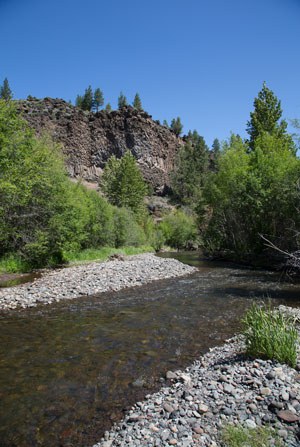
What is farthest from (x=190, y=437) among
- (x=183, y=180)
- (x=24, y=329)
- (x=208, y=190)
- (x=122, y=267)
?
(x=183, y=180)

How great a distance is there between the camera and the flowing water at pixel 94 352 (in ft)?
16.8

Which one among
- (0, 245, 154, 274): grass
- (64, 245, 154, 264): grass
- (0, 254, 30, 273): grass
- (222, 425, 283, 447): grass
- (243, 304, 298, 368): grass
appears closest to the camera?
(222, 425, 283, 447): grass

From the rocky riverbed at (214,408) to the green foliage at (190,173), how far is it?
247 ft

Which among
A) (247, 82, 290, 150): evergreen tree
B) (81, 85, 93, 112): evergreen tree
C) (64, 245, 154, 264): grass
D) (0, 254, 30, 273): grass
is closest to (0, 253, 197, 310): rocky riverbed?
(0, 254, 30, 273): grass

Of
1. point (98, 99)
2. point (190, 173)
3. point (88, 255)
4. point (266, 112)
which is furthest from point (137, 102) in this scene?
point (88, 255)

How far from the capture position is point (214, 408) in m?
4.94

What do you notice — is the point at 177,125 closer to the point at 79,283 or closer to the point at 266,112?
the point at 266,112

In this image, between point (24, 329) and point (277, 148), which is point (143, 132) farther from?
point (24, 329)

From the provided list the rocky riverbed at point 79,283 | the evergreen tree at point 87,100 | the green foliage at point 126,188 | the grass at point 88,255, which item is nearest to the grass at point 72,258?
the grass at point 88,255

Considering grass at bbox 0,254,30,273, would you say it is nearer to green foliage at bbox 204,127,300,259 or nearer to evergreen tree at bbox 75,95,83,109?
green foliage at bbox 204,127,300,259

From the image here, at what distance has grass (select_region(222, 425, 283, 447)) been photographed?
13.1 ft

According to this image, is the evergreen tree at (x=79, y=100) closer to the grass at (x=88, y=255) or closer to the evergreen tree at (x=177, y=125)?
the evergreen tree at (x=177, y=125)

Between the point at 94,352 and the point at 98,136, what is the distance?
289ft

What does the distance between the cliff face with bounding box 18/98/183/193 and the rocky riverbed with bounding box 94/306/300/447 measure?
3239 inches
